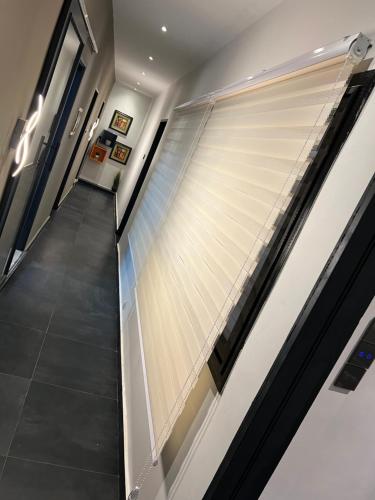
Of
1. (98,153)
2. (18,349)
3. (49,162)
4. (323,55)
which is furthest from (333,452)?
(98,153)

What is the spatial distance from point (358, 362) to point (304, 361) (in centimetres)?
19

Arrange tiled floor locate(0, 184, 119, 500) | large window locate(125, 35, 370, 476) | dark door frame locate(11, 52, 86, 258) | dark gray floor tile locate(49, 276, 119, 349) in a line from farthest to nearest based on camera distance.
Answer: dark door frame locate(11, 52, 86, 258)
dark gray floor tile locate(49, 276, 119, 349)
tiled floor locate(0, 184, 119, 500)
large window locate(125, 35, 370, 476)

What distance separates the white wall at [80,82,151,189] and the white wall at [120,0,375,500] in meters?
11.2

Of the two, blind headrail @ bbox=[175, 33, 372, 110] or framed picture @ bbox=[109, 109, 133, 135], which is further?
framed picture @ bbox=[109, 109, 133, 135]

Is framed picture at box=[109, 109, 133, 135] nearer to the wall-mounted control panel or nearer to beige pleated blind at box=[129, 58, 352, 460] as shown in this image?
beige pleated blind at box=[129, 58, 352, 460]

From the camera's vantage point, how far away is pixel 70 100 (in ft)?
16.2

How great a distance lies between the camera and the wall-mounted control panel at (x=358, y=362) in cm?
145

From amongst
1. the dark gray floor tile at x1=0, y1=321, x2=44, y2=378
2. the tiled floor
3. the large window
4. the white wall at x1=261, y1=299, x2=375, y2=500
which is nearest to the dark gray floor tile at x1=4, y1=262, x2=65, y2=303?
the tiled floor

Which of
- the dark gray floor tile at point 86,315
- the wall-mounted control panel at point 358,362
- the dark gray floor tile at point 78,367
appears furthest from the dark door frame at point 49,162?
the wall-mounted control panel at point 358,362

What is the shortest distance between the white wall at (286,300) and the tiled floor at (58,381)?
0.49 m

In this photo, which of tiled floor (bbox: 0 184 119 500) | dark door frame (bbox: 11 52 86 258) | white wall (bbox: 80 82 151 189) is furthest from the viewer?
white wall (bbox: 80 82 151 189)

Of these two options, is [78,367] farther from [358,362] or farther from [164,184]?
[358,362]

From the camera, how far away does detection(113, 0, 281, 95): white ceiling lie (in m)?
3.51

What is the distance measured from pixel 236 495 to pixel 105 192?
11.9 metres
